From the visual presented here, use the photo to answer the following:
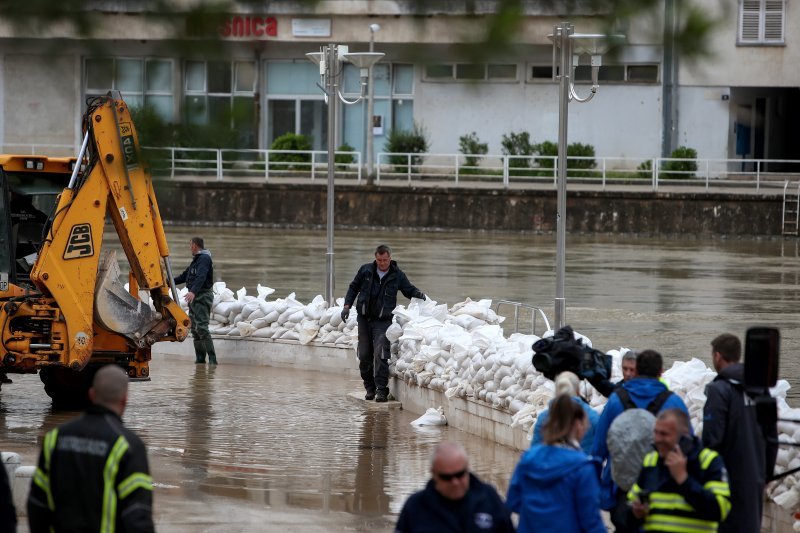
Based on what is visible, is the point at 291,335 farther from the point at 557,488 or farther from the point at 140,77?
the point at 140,77

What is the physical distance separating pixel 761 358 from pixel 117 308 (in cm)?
734

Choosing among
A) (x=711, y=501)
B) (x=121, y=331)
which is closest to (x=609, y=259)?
(x=121, y=331)

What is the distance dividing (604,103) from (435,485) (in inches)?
1604

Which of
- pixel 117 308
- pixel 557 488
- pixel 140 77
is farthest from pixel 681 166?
pixel 140 77

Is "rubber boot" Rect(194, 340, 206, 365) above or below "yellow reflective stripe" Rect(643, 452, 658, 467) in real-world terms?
below

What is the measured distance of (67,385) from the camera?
13.4m

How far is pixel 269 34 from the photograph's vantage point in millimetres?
5531

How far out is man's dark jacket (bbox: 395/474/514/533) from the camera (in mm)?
5551

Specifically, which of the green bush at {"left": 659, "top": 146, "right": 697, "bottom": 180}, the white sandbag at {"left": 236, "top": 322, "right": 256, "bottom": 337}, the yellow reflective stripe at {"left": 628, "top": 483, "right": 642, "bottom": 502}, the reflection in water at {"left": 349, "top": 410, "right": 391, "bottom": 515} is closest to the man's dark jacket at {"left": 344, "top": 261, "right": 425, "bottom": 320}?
the reflection in water at {"left": 349, "top": 410, "right": 391, "bottom": 515}

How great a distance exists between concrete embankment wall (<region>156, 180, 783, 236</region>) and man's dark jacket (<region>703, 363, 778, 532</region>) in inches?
1233

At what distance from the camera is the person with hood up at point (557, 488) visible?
19.5ft

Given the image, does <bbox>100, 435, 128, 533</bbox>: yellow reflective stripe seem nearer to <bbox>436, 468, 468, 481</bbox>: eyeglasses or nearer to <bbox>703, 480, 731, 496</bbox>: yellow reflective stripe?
<bbox>436, 468, 468, 481</bbox>: eyeglasses

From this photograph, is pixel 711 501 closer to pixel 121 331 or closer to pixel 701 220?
pixel 121 331

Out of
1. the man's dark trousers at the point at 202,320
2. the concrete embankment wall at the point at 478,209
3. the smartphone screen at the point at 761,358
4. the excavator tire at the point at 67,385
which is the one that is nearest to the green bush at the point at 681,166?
the concrete embankment wall at the point at 478,209
